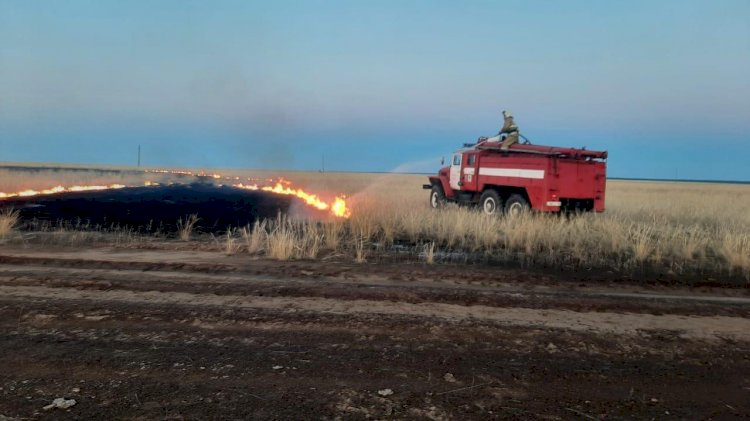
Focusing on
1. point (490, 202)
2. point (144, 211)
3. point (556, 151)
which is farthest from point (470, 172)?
point (144, 211)

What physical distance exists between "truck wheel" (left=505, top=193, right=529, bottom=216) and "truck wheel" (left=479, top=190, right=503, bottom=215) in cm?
35

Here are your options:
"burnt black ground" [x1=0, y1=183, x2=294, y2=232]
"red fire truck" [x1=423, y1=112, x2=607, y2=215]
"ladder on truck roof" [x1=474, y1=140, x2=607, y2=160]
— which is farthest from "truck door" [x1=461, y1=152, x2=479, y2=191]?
"burnt black ground" [x1=0, y1=183, x2=294, y2=232]

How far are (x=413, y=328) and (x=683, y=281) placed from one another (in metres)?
5.66

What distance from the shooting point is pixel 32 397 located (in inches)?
138

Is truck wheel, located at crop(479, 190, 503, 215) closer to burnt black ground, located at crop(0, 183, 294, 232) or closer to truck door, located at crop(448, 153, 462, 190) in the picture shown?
truck door, located at crop(448, 153, 462, 190)

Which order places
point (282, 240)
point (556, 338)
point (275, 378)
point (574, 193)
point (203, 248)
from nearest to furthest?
point (275, 378), point (556, 338), point (282, 240), point (203, 248), point (574, 193)

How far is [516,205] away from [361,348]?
42.4 ft

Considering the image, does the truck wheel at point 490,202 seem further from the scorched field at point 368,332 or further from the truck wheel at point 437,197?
the scorched field at point 368,332

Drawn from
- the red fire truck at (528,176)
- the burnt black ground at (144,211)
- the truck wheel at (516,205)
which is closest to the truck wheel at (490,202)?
the red fire truck at (528,176)

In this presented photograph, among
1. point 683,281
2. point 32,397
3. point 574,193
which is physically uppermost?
point 574,193

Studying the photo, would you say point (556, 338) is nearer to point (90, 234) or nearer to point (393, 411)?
point (393, 411)

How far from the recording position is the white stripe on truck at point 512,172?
1554cm

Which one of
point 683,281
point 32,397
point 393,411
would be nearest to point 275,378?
point 393,411

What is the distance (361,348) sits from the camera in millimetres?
4555
